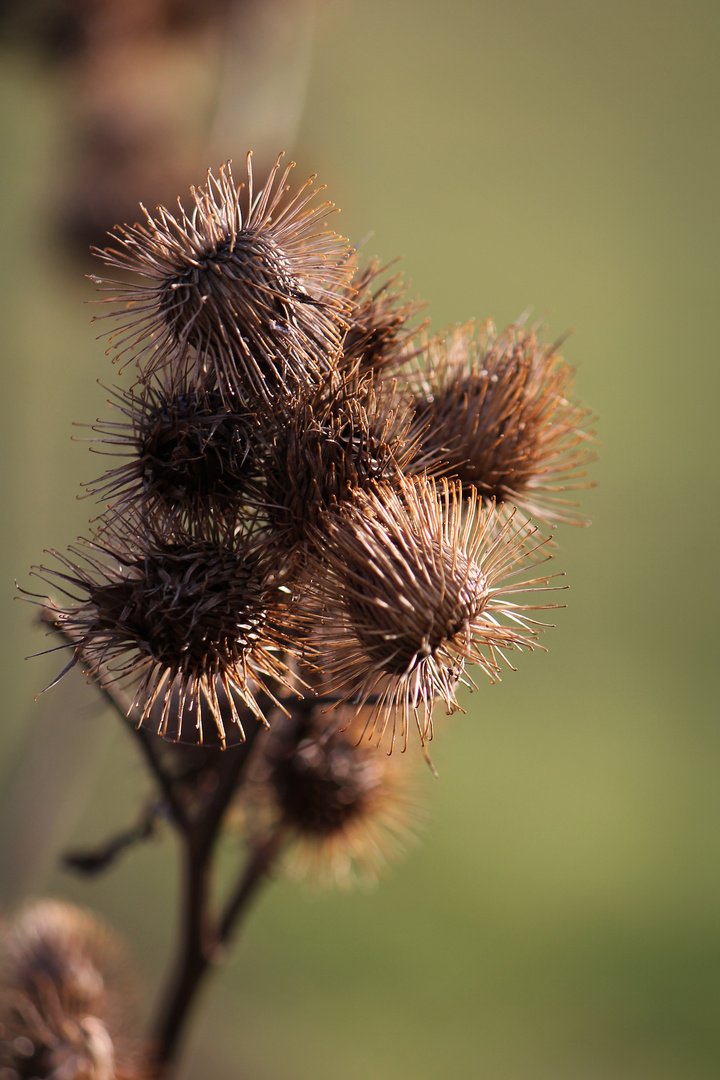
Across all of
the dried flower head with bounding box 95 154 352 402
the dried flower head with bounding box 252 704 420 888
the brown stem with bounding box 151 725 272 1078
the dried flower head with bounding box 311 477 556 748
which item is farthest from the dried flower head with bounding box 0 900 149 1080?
the dried flower head with bounding box 95 154 352 402

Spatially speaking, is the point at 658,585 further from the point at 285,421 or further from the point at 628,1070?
the point at 285,421

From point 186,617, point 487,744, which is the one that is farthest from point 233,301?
point 487,744

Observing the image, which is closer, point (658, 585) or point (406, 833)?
point (406, 833)

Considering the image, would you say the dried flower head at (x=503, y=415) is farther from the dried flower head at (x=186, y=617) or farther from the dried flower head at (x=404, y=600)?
the dried flower head at (x=186, y=617)

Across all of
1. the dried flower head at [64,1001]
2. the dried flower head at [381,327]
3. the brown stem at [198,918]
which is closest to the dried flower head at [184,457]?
the dried flower head at [381,327]

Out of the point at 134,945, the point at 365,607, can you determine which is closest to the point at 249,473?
the point at 365,607
